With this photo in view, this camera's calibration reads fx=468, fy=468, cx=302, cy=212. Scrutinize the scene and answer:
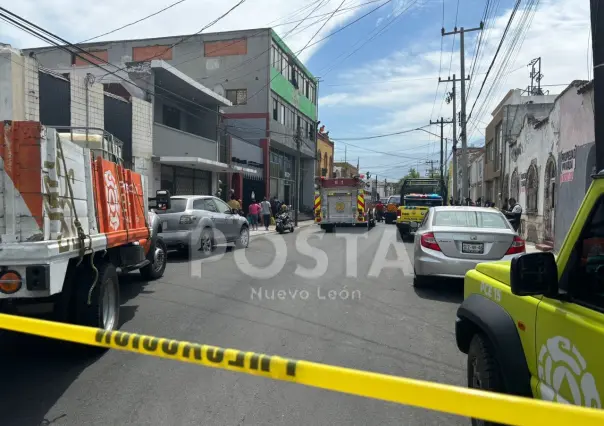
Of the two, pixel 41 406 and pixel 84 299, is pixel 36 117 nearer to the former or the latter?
pixel 84 299

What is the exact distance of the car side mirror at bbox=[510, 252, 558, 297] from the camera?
217cm

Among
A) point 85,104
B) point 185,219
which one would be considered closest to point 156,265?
point 185,219

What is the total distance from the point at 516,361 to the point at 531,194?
1839 centimetres

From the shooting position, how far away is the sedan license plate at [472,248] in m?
7.48

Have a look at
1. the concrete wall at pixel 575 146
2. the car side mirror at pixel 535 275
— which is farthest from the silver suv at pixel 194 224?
the car side mirror at pixel 535 275

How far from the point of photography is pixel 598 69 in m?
2.78

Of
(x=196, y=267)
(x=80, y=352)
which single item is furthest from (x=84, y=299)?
(x=196, y=267)

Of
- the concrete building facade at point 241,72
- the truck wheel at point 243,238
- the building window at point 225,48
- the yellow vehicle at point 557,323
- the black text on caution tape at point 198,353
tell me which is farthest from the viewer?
the building window at point 225,48

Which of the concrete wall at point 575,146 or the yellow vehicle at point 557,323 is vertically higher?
the concrete wall at point 575,146

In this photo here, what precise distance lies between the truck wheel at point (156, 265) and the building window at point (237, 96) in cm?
2396

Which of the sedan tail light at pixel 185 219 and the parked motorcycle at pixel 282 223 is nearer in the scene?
the sedan tail light at pixel 185 219

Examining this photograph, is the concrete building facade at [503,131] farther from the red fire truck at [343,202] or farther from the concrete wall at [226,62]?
the concrete wall at [226,62]

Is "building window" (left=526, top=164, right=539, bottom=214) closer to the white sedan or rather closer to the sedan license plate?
the white sedan

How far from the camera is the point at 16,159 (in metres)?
3.82
